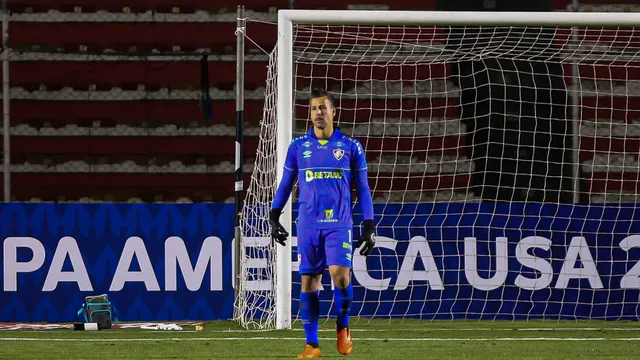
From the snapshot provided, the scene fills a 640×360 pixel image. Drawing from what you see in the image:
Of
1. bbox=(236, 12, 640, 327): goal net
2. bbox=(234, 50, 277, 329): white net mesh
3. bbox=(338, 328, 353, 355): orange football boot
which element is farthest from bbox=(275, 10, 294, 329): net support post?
bbox=(338, 328, 353, 355): orange football boot

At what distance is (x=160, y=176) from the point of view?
13578mm

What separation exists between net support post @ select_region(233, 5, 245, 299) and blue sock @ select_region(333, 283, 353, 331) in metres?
3.09

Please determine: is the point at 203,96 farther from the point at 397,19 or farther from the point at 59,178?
the point at 397,19

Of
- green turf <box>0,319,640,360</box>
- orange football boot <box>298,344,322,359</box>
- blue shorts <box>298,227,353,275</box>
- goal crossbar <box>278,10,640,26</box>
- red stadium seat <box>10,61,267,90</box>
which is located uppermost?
goal crossbar <box>278,10,640,26</box>

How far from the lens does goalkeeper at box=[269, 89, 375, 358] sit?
7617 mm

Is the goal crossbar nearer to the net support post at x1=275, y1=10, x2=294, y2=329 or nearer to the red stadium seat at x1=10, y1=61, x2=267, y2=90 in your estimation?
the net support post at x1=275, y1=10, x2=294, y2=329

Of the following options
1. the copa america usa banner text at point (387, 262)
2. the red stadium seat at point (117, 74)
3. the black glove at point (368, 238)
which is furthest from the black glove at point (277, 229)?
the red stadium seat at point (117, 74)

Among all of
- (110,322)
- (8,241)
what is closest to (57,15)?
(8,241)

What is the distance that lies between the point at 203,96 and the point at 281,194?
491 centimetres

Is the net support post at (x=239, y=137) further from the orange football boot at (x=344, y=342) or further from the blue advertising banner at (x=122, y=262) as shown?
the orange football boot at (x=344, y=342)

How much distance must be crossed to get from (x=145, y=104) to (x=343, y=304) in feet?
22.0

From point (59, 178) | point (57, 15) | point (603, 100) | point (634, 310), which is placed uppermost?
point (57, 15)

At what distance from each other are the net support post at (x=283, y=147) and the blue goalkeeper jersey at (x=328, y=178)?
209cm

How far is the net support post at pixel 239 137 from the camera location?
10609 millimetres
